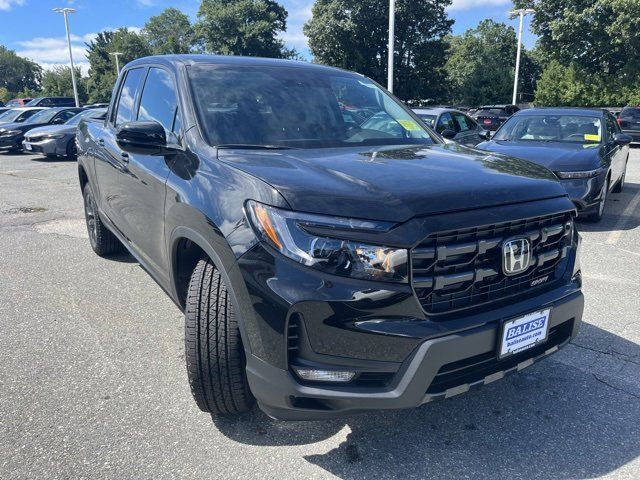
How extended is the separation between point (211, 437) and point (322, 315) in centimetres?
104

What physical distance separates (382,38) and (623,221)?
119 ft

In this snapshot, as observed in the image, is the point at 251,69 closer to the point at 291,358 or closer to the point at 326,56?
the point at 291,358

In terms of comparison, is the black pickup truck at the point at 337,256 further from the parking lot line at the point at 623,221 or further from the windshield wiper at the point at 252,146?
the parking lot line at the point at 623,221

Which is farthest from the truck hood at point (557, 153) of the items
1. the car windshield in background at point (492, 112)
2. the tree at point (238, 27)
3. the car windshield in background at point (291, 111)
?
the tree at point (238, 27)

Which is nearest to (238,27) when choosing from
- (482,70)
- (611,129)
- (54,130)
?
(482,70)

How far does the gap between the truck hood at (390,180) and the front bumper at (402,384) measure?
0.53 meters

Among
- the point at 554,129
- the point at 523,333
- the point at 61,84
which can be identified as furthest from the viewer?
the point at 61,84

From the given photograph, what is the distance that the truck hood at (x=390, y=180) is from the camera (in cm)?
203

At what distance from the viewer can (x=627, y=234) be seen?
6.41m

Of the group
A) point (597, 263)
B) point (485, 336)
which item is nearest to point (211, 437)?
point (485, 336)

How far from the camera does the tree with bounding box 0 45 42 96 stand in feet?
344

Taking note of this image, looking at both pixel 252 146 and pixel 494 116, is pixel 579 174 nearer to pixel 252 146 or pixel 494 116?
pixel 252 146

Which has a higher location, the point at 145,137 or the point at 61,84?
the point at 61,84

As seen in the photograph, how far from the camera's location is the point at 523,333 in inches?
89.2
